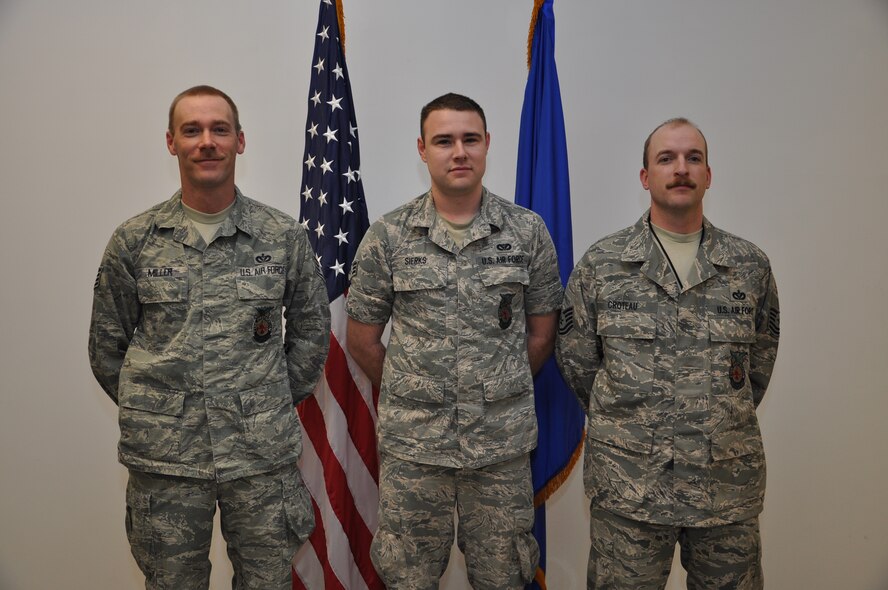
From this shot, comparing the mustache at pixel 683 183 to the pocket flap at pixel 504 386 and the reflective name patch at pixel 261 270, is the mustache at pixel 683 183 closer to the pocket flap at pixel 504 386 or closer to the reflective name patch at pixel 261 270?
the pocket flap at pixel 504 386

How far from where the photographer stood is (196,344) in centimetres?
193

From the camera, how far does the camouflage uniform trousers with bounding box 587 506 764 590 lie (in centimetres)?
196

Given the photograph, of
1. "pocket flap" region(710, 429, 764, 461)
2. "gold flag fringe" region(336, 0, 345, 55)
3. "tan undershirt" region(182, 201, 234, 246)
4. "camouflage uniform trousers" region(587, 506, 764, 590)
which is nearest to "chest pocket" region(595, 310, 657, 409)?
"pocket flap" region(710, 429, 764, 461)

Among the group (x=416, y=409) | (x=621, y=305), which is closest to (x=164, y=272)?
(x=416, y=409)

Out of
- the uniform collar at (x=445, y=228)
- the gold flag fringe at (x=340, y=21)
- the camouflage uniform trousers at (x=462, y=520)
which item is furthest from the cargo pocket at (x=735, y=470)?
the gold flag fringe at (x=340, y=21)

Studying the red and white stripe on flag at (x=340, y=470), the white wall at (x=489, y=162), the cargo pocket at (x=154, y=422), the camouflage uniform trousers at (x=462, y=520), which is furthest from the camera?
the white wall at (x=489, y=162)

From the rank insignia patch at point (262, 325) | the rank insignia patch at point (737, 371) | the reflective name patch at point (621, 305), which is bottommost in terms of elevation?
the rank insignia patch at point (737, 371)

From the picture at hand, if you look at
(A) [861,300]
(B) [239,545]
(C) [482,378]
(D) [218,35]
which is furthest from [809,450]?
(D) [218,35]

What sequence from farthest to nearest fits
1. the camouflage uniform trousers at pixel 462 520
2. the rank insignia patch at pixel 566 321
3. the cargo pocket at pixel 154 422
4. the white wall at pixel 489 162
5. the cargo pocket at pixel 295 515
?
1. the white wall at pixel 489 162
2. the rank insignia patch at pixel 566 321
3. the camouflage uniform trousers at pixel 462 520
4. the cargo pocket at pixel 295 515
5. the cargo pocket at pixel 154 422

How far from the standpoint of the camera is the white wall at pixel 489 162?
2883 millimetres

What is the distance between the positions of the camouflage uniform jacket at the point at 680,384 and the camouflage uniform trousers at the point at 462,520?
261 millimetres

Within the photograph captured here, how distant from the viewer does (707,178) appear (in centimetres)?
210

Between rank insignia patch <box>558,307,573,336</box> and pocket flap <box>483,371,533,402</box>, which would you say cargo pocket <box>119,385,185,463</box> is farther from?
rank insignia patch <box>558,307,573,336</box>

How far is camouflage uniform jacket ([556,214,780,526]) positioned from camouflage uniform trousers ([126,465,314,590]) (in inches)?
37.6
